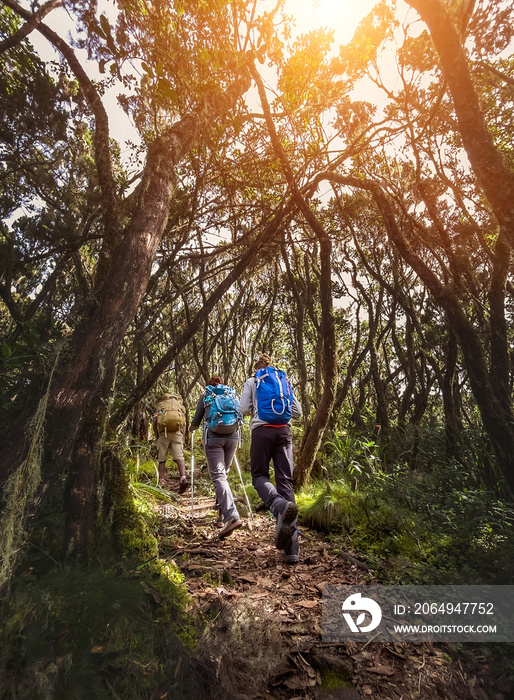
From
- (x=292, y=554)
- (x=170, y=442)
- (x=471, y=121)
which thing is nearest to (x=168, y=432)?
(x=170, y=442)

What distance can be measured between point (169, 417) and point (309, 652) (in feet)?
16.1

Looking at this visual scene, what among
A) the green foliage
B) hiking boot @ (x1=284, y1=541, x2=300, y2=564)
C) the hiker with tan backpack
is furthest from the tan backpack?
the green foliage

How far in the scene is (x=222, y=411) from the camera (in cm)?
430

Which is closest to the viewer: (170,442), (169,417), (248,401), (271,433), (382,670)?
(382,670)

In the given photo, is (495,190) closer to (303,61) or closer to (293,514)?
(293,514)

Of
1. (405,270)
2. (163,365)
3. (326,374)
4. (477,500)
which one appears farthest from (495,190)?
(405,270)

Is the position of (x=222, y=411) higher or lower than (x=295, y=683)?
higher

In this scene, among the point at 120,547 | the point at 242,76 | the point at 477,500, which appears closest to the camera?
the point at 120,547

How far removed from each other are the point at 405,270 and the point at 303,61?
29.2 feet

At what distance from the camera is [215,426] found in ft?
14.0

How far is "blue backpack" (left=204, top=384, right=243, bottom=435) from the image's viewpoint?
4277mm

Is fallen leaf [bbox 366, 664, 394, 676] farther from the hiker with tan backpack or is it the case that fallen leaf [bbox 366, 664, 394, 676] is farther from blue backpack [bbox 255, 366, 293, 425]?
the hiker with tan backpack

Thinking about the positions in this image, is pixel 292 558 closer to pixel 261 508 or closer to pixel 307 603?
pixel 307 603
